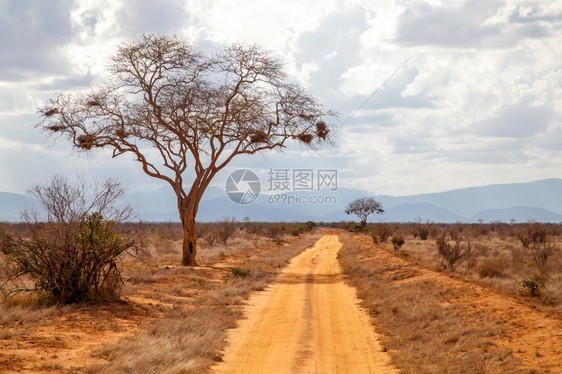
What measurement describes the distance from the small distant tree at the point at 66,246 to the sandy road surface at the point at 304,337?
4.04m

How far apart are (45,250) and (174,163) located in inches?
592

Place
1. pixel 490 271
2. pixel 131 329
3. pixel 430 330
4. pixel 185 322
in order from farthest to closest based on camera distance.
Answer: pixel 490 271 < pixel 185 322 < pixel 131 329 < pixel 430 330

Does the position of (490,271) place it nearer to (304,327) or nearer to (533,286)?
(533,286)

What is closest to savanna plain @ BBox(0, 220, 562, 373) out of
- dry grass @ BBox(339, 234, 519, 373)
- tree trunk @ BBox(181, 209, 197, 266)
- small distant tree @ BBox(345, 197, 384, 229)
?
dry grass @ BBox(339, 234, 519, 373)

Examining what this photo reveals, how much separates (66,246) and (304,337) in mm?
6295

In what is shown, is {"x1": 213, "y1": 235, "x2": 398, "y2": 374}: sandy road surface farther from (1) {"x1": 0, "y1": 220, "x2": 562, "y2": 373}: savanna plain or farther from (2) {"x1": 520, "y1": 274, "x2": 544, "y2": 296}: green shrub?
(2) {"x1": 520, "y1": 274, "x2": 544, "y2": 296}: green shrub

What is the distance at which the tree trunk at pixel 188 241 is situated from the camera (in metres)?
27.2

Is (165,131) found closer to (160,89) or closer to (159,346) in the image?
(160,89)

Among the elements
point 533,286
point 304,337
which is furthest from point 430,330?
point 533,286

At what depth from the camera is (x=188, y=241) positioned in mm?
27203

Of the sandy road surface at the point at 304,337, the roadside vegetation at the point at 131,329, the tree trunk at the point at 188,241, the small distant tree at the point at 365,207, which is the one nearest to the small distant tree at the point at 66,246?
the roadside vegetation at the point at 131,329

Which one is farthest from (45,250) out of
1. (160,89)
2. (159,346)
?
(160,89)

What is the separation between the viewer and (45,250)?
44.1 ft

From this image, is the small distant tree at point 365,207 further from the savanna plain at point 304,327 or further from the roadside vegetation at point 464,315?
the savanna plain at point 304,327
